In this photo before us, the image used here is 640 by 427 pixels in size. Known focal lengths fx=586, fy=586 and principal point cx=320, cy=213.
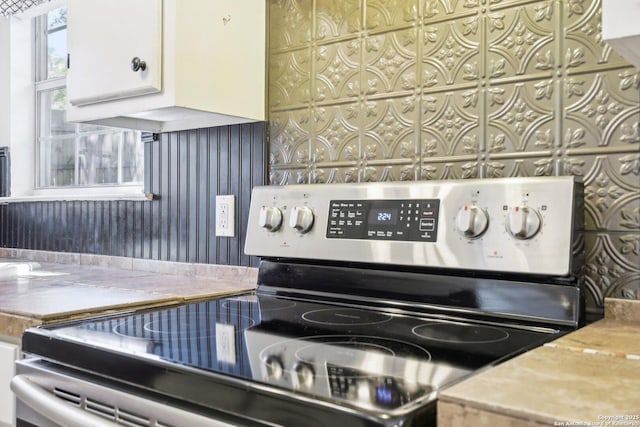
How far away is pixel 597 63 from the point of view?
3.86 ft

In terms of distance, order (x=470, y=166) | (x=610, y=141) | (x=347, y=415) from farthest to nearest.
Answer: (x=470, y=166)
(x=610, y=141)
(x=347, y=415)

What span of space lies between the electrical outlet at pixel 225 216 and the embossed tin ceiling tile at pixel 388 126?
1.57 ft

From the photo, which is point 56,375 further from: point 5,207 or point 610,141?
point 5,207

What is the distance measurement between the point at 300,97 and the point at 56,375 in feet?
3.19

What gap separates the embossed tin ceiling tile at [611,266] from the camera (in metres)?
1.13

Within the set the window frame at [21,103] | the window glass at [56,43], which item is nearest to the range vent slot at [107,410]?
the window frame at [21,103]

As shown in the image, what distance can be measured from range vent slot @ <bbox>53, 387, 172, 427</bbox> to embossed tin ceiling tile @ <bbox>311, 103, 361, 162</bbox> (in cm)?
87

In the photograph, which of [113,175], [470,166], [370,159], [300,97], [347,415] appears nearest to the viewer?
[347,415]

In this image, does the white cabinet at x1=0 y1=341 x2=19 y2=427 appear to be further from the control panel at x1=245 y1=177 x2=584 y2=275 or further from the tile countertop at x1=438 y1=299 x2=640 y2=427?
the tile countertop at x1=438 y1=299 x2=640 y2=427

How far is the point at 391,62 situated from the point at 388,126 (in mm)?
160

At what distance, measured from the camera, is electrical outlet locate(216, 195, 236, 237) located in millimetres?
1773

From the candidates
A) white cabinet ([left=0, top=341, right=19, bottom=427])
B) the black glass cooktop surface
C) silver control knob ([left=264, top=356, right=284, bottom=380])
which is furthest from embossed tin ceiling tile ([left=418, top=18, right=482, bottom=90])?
white cabinet ([left=0, top=341, right=19, bottom=427])

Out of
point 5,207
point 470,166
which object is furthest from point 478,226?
point 5,207

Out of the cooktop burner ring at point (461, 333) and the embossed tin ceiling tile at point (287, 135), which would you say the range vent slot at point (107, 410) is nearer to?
the cooktop burner ring at point (461, 333)
